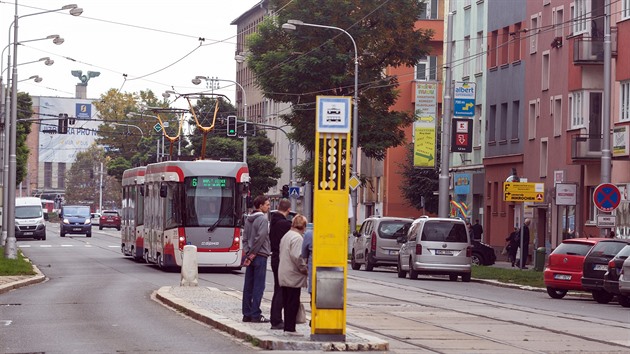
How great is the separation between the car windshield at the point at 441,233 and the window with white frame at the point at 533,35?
2164 centimetres

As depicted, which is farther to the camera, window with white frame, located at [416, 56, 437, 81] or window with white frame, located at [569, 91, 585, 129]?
window with white frame, located at [416, 56, 437, 81]

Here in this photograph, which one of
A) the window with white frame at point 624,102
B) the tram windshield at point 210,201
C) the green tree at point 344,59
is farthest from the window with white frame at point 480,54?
the tram windshield at point 210,201

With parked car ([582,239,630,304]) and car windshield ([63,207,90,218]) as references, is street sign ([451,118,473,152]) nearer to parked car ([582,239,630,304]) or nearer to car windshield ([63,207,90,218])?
parked car ([582,239,630,304])

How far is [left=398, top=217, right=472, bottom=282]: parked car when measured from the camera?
41906 mm

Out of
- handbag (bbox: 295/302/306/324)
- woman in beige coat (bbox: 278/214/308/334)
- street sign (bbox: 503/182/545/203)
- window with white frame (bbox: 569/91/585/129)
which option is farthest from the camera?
window with white frame (bbox: 569/91/585/129)

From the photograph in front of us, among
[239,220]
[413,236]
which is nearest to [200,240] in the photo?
[239,220]

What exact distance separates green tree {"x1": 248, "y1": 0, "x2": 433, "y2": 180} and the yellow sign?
7.83 metres

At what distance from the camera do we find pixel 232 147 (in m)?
106

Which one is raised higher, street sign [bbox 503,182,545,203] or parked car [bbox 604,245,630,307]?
street sign [bbox 503,182,545,203]

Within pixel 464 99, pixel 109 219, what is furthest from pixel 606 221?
pixel 109 219

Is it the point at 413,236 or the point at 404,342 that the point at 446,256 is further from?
the point at 404,342

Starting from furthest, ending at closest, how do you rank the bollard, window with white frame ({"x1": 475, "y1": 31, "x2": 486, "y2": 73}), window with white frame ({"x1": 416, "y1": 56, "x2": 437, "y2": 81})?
1. window with white frame ({"x1": 416, "y1": 56, "x2": 437, "y2": 81})
2. window with white frame ({"x1": 475, "y1": 31, "x2": 486, "y2": 73})
3. the bollard

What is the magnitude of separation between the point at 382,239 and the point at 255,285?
28020 mm

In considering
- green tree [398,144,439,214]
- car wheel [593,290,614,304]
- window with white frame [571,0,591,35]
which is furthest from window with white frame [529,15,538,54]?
car wheel [593,290,614,304]
